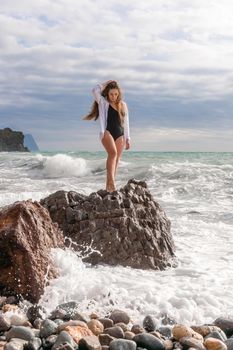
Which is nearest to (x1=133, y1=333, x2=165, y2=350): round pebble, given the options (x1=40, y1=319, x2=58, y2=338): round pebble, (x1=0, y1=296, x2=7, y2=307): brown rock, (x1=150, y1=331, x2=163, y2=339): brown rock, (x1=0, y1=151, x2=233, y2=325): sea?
(x1=150, y1=331, x2=163, y2=339): brown rock

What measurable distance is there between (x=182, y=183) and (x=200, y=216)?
5919mm

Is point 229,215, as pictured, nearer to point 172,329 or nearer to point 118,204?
point 118,204

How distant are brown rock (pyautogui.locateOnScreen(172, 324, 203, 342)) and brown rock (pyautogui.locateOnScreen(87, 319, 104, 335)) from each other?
1.76ft

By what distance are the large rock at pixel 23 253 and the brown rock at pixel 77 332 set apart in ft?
2.62

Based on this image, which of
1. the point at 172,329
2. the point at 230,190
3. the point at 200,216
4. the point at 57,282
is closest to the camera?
the point at 172,329

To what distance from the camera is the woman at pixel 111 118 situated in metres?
7.36

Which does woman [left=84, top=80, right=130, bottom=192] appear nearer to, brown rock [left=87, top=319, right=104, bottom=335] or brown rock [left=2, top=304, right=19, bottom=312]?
brown rock [left=2, top=304, right=19, bottom=312]

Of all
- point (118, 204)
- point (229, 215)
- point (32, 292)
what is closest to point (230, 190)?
point (229, 215)

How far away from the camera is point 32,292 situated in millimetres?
4512

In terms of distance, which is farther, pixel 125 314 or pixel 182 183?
pixel 182 183

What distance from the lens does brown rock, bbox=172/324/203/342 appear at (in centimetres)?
383

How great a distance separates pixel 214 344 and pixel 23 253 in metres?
1.82

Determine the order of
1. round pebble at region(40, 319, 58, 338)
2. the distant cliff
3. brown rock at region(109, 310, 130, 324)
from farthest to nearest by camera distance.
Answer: the distant cliff → brown rock at region(109, 310, 130, 324) → round pebble at region(40, 319, 58, 338)

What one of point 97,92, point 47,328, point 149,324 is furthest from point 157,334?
point 97,92
